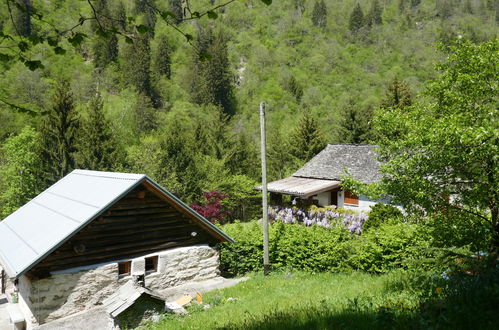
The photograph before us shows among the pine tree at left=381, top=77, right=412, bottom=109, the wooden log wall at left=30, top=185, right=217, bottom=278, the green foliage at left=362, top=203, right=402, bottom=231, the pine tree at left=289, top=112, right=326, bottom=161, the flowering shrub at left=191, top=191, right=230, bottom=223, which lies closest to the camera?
the wooden log wall at left=30, top=185, right=217, bottom=278

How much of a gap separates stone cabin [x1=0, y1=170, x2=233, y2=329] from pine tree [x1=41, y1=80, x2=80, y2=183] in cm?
1768

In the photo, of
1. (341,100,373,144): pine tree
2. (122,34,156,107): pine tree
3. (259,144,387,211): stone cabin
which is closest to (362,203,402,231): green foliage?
(259,144,387,211): stone cabin

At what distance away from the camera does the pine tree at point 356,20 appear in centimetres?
10750

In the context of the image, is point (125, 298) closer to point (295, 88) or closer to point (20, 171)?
point (20, 171)

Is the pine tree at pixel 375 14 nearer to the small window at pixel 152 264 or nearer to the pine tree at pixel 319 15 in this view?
the pine tree at pixel 319 15

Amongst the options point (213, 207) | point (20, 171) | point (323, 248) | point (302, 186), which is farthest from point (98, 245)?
point (20, 171)

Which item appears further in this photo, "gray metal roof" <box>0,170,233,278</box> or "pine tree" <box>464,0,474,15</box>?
"pine tree" <box>464,0,474,15</box>

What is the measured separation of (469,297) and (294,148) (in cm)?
3818

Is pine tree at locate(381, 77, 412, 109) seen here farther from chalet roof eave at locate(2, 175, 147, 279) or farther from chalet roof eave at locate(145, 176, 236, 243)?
chalet roof eave at locate(2, 175, 147, 279)

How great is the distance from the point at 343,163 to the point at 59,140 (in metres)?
26.4

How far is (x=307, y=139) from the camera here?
42188 millimetres

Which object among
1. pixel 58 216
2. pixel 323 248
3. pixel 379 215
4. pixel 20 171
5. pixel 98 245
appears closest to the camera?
pixel 98 245

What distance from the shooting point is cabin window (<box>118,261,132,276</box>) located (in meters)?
13.5

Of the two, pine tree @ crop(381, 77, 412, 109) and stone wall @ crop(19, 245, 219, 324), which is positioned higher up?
pine tree @ crop(381, 77, 412, 109)
